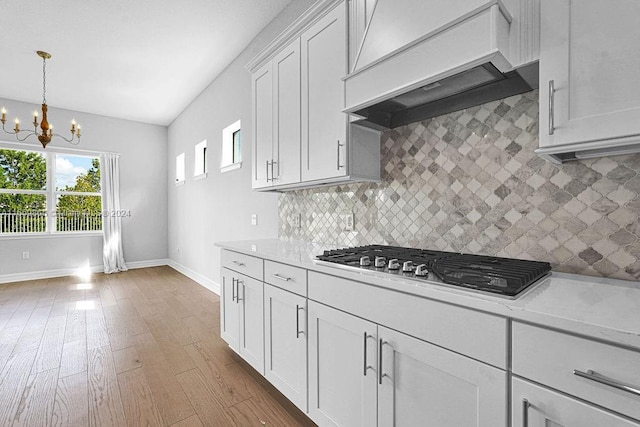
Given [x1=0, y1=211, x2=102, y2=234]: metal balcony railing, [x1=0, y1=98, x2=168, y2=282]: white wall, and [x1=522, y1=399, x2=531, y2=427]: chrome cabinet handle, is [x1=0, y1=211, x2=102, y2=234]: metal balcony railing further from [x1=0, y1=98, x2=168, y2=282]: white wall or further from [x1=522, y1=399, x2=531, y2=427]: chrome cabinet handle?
[x1=522, y1=399, x2=531, y2=427]: chrome cabinet handle

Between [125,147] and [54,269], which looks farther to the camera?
[125,147]

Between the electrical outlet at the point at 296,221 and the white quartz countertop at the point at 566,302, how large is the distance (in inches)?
54.1

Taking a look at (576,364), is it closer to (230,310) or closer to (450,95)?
(450,95)

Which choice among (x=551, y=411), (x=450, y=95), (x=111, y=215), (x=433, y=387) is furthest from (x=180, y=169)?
(x=551, y=411)

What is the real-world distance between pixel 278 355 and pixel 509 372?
4.26ft

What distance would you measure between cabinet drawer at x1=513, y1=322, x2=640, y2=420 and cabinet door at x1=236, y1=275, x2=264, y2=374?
1.46 meters

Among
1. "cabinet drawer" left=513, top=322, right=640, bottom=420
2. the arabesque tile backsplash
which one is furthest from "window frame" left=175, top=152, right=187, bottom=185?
"cabinet drawer" left=513, top=322, right=640, bottom=420

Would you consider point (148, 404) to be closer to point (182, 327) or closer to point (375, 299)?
point (182, 327)

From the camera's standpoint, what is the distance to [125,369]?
7.43 ft

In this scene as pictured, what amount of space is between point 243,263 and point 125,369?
119 cm

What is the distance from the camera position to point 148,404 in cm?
186

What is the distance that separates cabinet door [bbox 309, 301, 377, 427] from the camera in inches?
49.8

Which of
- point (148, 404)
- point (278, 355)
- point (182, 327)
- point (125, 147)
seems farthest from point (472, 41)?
point (125, 147)

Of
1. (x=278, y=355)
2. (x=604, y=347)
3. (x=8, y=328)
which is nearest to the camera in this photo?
(x=604, y=347)
